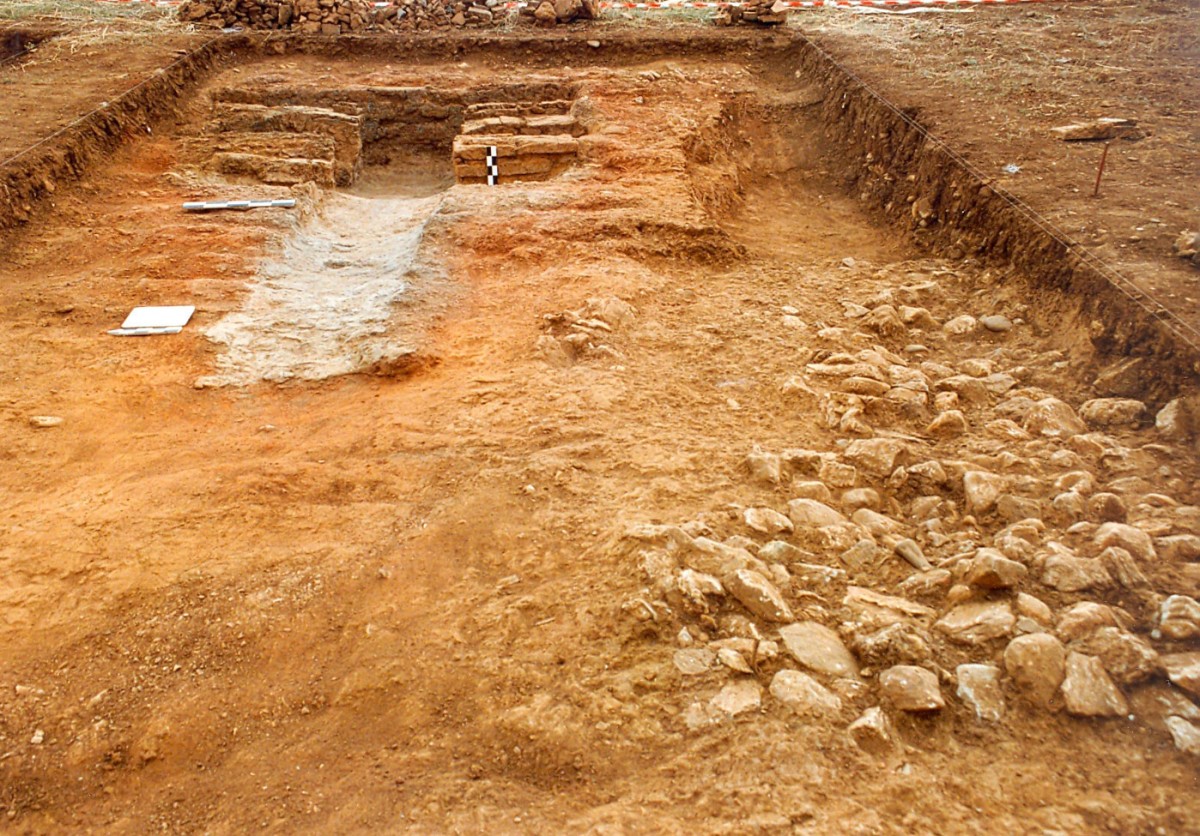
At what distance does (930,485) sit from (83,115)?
7646 mm

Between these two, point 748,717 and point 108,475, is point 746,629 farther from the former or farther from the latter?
point 108,475

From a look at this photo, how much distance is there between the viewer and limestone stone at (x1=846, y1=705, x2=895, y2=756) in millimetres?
2123

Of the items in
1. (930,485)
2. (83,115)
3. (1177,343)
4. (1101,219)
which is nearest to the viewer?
(930,485)

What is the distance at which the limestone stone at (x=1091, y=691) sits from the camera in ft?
7.07

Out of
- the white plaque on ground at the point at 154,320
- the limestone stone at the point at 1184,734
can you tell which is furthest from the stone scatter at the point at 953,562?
the white plaque on ground at the point at 154,320

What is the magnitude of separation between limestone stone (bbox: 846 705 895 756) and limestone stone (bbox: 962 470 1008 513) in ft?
4.04

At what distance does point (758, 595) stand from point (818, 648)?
257mm

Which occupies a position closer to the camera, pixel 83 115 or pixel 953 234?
pixel 953 234

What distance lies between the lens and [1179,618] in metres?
2.35

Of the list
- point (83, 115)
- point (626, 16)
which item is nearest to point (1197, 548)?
point (83, 115)

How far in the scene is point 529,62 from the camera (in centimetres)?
955

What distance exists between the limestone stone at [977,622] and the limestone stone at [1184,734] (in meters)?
0.46

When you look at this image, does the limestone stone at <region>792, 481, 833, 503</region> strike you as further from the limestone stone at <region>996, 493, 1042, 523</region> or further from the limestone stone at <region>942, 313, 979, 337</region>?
the limestone stone at <region>942, 313, 979, 337</region>

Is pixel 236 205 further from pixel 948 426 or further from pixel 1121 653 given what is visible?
pixel 1121 653
